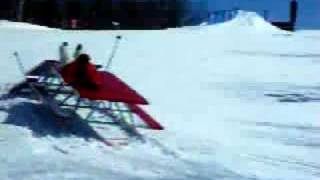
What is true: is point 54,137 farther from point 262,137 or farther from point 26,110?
point 262,137

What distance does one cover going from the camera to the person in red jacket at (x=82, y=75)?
932cm

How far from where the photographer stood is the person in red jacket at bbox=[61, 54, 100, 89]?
9320mm

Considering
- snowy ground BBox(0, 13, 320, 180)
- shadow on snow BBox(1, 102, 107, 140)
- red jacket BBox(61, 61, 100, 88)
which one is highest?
red jacket BBox(61, 61, 100, 88)

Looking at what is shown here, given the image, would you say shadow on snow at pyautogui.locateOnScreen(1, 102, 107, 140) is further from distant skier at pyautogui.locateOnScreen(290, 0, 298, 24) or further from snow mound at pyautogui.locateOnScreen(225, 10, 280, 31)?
distant skier at pyautogui.locateOnScreen(290, 0, 298, 24)

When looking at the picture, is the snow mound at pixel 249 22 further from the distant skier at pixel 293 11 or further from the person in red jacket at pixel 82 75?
the person in red jacket at pixel 82 75

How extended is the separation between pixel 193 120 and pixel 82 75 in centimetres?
233

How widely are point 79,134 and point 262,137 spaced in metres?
2.38

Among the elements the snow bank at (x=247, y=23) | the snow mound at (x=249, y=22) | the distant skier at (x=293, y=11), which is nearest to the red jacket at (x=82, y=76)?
the snow bank at (x=247, y=23)

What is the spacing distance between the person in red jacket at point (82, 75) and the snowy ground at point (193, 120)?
1.91 feet

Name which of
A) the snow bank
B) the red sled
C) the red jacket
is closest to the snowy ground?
the red sled

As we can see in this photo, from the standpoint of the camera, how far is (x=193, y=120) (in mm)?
11156

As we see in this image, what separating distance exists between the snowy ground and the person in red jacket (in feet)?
1.91

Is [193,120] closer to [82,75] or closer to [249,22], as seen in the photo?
[82,75]

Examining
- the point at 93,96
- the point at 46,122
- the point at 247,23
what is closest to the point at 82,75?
the point at 93,96
